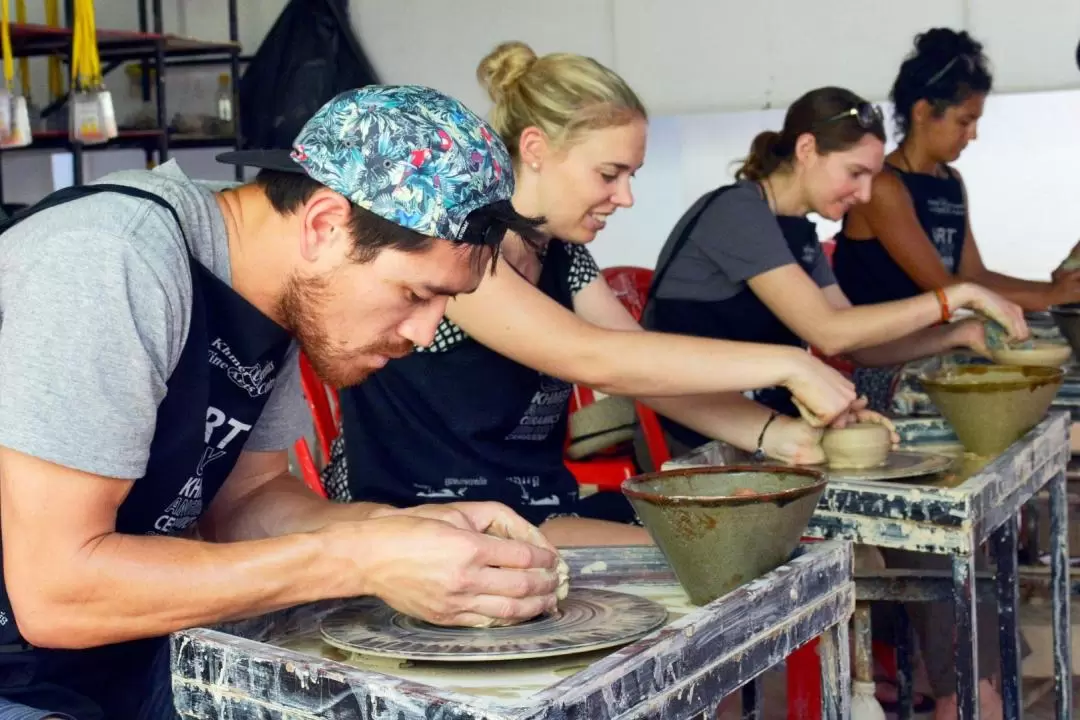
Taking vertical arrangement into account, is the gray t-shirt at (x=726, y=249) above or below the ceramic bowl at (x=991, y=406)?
above

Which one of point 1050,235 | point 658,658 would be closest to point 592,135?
point 658,658

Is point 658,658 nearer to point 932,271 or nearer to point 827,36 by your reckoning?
point 932,271

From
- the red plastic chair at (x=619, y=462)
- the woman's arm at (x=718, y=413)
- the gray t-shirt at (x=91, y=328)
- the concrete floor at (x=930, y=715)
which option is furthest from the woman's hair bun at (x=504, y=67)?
the concrete floor at (x=930, y=715)

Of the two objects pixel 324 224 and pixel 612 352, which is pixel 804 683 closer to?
pixel 612 352

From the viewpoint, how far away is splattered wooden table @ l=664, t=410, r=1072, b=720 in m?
1.79

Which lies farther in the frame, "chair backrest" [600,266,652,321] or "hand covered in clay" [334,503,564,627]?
"chair backrest" [600,266,652,321]

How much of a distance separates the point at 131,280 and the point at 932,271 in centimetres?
275

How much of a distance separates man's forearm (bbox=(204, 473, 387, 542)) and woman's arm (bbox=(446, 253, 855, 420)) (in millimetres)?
474

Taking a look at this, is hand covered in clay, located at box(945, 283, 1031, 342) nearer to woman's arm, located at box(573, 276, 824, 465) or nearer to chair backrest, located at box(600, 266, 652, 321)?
woman's arm, located at box(573, 276, 824, 465)

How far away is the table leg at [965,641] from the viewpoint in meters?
1.82

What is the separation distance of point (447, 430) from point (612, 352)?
314 millimetres

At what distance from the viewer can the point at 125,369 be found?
4.07ft

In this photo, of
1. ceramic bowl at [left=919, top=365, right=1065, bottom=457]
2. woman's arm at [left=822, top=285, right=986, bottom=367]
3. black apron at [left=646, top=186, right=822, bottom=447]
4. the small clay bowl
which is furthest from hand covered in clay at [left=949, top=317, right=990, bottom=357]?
ceramic bowl at [left=919, top=365, right=1065, bottom=457]

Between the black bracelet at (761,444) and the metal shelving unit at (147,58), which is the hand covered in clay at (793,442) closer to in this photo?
the black bracelet at (761,444)
